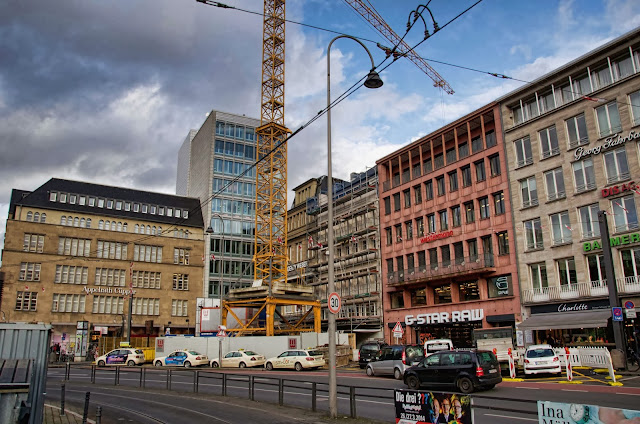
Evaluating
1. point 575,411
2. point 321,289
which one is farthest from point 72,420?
point 321,289

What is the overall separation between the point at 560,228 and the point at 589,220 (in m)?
2.47

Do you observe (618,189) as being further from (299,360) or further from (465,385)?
(299,360)

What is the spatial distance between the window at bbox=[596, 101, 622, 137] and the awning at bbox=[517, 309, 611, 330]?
1232cm

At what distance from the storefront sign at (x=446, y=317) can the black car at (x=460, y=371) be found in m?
23.6

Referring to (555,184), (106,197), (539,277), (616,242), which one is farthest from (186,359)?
(106,197)

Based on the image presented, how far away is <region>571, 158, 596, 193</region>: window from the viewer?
120 feet

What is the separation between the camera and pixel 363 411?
15.6m

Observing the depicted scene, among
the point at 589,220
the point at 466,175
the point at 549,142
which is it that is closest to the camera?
the point at 589,220

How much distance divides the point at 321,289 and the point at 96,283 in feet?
97.1

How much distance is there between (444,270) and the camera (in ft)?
153

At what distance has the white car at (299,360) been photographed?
3394 centimetres

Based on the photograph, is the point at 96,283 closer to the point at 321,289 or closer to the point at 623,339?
the point at 321,289

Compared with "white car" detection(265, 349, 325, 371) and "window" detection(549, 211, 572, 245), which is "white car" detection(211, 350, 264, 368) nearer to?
"white car" detection(265, 349, 325, 371)

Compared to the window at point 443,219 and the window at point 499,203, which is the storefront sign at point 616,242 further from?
the window at point 443,219
